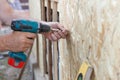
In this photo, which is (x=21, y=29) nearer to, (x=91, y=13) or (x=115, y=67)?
(x=91, y=13)

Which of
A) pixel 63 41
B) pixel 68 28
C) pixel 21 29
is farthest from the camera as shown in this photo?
pixel 63 41

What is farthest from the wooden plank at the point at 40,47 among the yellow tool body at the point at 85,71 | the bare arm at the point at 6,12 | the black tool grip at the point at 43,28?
the yellow tool body at the point at 85,71

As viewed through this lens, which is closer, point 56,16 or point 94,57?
point 94,57

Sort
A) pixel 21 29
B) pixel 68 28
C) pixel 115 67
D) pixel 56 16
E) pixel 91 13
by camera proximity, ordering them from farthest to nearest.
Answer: pixel 56 16
pixel 68 28
pixel 21 29
pixel 91 13
pixel 115 67

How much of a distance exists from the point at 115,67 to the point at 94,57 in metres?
0.24

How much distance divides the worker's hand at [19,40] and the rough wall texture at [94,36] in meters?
0.28

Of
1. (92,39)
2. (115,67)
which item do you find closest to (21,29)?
(92,39)

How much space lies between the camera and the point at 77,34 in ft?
4.66

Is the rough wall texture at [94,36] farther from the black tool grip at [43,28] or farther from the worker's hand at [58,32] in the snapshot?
the black tool grip at [43,28]

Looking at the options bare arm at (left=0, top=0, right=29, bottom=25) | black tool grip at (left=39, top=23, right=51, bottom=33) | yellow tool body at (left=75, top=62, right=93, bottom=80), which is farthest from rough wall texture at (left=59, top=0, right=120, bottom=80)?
bare arm at (left=0, top=0, right=29, bottom=25)

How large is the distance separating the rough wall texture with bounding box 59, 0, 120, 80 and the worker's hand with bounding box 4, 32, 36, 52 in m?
0.28

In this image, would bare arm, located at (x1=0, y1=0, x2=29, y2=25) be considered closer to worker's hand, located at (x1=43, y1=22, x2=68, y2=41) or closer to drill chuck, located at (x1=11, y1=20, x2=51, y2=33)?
worker's hand, located at (x1=43, y1=22, x2=68, y2=41)

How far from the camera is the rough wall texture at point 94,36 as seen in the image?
3.05ft

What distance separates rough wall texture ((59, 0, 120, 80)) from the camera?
93cm
